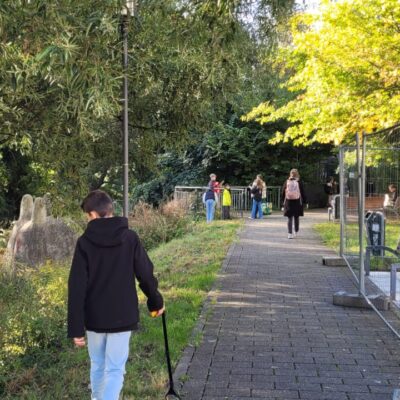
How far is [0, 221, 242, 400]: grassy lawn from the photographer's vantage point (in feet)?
15.7

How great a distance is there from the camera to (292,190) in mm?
14031

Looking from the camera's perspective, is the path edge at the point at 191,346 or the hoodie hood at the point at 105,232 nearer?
the hoodie hood at the point at 105,232

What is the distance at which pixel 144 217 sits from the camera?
16.6 meters

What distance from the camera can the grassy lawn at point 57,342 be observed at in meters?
4.79

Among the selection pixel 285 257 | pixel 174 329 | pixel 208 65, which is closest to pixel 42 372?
pixel 174 329

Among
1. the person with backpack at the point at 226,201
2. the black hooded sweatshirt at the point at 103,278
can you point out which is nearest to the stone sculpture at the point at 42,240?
the person with backpack at the point at 226,201

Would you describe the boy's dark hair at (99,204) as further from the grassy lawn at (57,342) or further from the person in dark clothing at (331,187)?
the person in dark clothing at (331,187)

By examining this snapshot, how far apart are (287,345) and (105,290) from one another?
2755 mm

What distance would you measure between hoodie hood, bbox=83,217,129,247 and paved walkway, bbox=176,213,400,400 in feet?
5.08

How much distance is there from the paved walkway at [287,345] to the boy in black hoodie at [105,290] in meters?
0.98

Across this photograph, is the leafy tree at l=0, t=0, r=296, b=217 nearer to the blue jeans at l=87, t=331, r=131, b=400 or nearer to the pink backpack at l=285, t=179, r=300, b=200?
the blue jeans at l=87, t=331, r=131, b=400

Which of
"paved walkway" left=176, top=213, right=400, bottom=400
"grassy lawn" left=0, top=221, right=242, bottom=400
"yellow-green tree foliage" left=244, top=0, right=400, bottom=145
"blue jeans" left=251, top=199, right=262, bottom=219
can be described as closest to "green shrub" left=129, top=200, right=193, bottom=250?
"blue jeans" left=251, top=199, right=262, bottom=219

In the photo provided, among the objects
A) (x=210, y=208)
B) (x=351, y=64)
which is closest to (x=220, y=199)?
(x=210, y=208)

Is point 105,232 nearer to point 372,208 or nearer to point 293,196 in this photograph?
point 372,208
